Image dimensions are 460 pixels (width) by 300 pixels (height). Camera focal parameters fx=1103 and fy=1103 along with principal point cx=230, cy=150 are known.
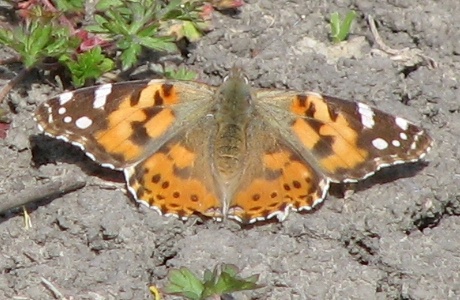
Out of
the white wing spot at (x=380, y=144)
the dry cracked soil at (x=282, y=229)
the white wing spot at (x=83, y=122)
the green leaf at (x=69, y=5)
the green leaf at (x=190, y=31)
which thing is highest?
the white wing spot at (x=380, y=144)

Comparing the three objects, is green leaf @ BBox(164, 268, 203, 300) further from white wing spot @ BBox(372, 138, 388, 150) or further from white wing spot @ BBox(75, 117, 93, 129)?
white wing spot @ BBox(372, 138, 388, 150)

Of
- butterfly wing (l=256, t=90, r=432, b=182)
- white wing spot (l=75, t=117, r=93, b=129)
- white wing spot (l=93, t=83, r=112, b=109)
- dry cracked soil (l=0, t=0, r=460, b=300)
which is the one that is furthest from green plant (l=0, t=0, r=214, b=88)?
butterfly wing (l=256, t=90, r=432, b=182)

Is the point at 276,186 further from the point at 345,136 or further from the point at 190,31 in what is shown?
the point at 190,31

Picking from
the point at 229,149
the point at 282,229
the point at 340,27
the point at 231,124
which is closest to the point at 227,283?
the point at 282,229

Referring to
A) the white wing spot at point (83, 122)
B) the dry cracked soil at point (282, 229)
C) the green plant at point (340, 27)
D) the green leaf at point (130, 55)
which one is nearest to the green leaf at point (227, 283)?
the dry cracked soil at point (282, 229)

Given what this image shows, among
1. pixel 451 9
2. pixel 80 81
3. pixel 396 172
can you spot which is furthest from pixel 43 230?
pixel 451 9

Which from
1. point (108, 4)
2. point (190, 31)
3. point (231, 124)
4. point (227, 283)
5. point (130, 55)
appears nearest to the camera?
point (227, 283)

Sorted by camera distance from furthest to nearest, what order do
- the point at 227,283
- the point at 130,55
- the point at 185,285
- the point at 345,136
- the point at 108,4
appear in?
the point at 108,4, the point at 130,55, the point at 345,136, the point at 185,285, the point at 227,283

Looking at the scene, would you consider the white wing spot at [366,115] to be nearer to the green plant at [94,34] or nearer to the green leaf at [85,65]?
the green plant at [94,34]
